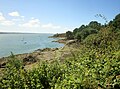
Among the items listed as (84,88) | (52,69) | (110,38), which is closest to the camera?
(84,88)

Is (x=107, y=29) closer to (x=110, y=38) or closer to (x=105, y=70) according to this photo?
(x=110, y=38)

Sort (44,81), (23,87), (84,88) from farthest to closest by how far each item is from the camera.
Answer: (44,81) < (23,87) < (84,88)

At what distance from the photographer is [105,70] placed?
5.15 metres

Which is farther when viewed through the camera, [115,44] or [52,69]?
[115,44]

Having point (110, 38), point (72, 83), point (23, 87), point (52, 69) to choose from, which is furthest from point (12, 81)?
point (110, 38)

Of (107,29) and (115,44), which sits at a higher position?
(107,29)

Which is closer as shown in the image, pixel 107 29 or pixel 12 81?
pixel 12 81

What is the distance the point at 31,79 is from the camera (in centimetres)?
584

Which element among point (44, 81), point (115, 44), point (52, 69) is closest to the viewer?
point (44, 81)

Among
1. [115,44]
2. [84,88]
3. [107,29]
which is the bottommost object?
[84,88]

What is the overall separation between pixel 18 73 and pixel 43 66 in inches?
32.4

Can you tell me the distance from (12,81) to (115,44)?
505 centimetres

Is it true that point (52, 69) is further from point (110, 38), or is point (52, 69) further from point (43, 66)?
point (110, 38)

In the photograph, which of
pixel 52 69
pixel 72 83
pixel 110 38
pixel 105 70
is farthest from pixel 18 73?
pixel 110 38
